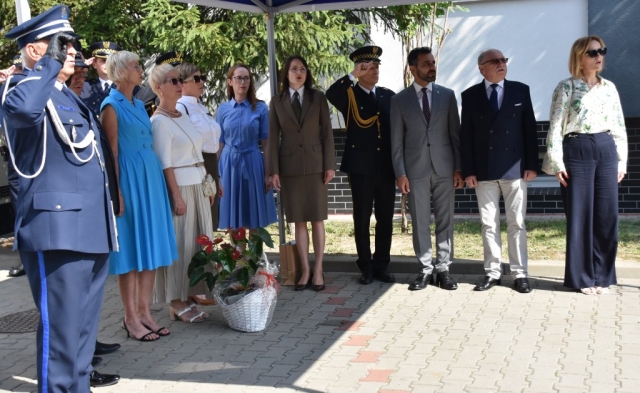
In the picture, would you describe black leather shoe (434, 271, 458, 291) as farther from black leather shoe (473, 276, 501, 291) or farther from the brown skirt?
the brown skirt

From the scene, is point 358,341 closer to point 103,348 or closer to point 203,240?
point 203,240

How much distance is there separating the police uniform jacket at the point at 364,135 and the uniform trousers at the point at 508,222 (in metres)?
0.87

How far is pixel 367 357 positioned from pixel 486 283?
6.74 feet

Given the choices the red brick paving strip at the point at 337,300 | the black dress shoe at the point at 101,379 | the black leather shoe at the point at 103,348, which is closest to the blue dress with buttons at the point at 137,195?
the black leather shoe at the point at 103,348

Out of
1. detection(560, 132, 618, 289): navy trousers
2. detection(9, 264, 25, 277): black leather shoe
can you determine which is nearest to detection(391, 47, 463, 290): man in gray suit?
detection(560, 132, 618, 289): navy trousers

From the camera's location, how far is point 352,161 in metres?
7.80

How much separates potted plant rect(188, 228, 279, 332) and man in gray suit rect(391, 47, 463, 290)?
157 centimetres

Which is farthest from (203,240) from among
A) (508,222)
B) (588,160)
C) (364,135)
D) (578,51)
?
(578,51)

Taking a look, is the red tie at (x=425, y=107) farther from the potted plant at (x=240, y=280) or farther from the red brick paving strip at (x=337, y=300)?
the potted plant at (x=240, y=280)

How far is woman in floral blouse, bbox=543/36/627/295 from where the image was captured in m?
7.05

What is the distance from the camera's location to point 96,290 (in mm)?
4727

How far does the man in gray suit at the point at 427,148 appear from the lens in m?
7.54

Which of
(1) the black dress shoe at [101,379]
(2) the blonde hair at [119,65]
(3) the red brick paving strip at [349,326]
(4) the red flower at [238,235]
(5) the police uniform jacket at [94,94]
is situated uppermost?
(2) the blonde hair at [119,65]

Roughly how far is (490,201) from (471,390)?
268cm
